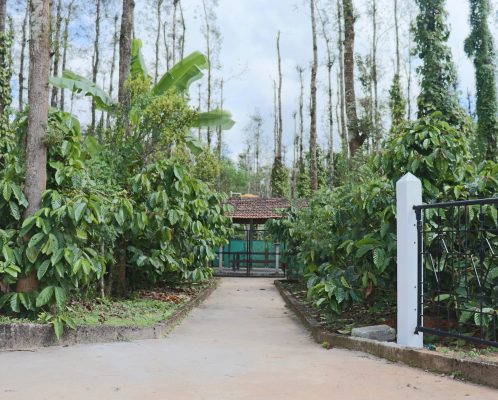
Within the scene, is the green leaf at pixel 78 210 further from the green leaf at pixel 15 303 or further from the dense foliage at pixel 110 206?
the green leaf at pixel 15 303

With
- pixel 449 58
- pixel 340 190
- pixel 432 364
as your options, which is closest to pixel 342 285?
pixel 432 364

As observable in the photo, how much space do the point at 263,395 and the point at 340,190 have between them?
231 inches

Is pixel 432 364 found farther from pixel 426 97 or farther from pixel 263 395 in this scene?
pixel 426 97

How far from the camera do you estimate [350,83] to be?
1279 centimetres

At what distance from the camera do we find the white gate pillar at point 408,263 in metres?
4.98

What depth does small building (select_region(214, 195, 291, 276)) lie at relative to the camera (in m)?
20.1

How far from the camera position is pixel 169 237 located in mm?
8680

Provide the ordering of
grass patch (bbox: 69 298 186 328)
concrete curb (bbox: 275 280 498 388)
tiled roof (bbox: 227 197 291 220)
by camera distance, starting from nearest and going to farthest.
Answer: concrete curb (bbox: 275 280 498 388) < grass patch (bbox: 69 298 186 328) < tiled roof (bbox: 227 197 291 220)

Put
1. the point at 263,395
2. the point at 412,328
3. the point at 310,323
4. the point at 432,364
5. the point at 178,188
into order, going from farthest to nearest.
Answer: the point at 178,188 → the point at 310,323 → the point at 412,328 → the point at 432,364 → the point at 263,395

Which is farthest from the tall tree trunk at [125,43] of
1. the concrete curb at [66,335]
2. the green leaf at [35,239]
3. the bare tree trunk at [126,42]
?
the concrete curb at [66,335]

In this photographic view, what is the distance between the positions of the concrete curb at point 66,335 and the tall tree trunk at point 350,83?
23.1 feet

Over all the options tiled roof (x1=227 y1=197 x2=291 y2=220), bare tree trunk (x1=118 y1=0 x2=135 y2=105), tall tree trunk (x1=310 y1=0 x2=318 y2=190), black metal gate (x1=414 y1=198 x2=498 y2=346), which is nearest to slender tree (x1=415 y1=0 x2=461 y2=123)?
tall tree trunk (x1=310 y1=0 x2=318 y2=190)

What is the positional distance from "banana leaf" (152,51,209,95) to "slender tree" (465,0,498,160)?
801 inches

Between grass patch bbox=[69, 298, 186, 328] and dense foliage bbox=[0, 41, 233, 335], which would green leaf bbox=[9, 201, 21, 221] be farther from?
grass patch bbox=[69, 298, 186, 328]
